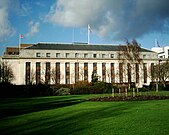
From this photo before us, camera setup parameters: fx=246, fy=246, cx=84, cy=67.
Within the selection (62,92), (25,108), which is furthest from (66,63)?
(25,108)

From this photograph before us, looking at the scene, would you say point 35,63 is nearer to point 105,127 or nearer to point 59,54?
point 59,54

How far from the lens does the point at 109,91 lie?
52.7m

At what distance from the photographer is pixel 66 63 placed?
92.2 metres

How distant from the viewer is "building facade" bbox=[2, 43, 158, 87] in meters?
87.6

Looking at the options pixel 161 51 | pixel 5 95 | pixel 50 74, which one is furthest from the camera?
pixel 161 51

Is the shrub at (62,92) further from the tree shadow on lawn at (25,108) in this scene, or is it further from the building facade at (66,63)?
the building facade at (66,63)

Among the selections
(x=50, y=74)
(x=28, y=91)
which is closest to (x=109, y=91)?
(x=28, y=91)

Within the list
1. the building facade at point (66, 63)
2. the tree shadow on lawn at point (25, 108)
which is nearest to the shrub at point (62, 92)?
the tree shadow on lawn at point (25, 108)

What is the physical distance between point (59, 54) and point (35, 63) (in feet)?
30.4

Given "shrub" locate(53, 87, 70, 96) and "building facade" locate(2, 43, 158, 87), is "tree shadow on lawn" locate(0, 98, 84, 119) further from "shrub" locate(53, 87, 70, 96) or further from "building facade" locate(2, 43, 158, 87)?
"building facade" locate(2, 43, 158, 87)

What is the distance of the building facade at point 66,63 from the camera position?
87.6 m

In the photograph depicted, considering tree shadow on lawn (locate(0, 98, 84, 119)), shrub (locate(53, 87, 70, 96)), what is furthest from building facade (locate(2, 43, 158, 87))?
tree shadow on lawn (locate(0, 98, 84, 119))

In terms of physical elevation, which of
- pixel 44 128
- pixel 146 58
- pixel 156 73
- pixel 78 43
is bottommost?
pixel 44 128

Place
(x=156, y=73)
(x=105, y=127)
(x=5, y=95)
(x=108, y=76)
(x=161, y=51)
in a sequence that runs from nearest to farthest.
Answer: (x=105, y=127)
(x=5, y=95)
(x=156, y=73)
(x=108, y=76)
(x=161, y=51)
